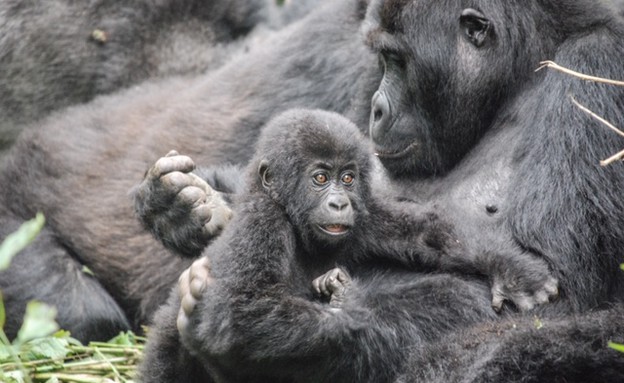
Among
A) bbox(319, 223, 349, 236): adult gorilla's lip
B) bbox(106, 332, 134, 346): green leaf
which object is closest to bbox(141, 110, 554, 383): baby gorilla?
bbox(319, 223, 349, 236): adult gorilla's lip

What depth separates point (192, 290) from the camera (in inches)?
167

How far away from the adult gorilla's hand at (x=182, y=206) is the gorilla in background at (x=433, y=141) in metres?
0.67

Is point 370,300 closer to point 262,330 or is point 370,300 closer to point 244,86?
point 262,330

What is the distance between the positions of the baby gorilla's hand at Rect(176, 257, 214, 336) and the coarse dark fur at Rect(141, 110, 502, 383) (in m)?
0.03

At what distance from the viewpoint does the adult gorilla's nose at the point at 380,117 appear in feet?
16.2

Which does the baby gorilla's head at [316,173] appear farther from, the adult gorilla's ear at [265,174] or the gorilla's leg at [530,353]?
the gorilla's leg at [530,353]

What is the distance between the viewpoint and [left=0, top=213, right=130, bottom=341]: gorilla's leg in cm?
593

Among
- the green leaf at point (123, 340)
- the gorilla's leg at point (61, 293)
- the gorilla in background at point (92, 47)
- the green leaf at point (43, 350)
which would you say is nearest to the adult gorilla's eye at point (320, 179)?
the green leaf at point (43, 350)

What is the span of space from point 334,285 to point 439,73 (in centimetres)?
113

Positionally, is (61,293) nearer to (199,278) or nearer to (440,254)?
(199,278)

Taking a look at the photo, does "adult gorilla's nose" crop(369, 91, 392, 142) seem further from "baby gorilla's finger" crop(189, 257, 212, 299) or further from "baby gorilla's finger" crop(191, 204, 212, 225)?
"baby gorilla's finger" crop(189, 257, 212, 299)

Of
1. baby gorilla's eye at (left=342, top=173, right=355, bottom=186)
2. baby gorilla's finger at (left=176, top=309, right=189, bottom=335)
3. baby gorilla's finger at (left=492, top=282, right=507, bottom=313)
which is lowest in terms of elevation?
baby gorilla's finger at (left=176, top=309, right=189, bottom=335)

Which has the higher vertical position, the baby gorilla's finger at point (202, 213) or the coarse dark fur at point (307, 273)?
the coarse dark fur at point (307, 273)

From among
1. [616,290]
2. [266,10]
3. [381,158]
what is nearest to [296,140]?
[381,158]
